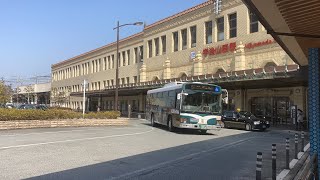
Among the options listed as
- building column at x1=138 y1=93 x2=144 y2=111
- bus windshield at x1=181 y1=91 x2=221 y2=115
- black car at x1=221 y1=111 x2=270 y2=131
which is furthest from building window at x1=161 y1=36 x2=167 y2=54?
bus windshield at x1=181 y1=91 x2=221 y2=115

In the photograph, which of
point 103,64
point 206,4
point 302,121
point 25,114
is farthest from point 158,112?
point 103,64

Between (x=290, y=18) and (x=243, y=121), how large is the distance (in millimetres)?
21636

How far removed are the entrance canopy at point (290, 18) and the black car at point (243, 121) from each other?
56.7ft

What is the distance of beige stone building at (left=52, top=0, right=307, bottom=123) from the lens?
3438cm

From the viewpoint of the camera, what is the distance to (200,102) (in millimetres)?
22703

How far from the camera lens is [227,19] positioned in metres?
43.1

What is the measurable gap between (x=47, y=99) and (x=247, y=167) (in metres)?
104

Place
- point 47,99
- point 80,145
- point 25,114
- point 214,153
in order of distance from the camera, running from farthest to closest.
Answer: point 47,99 → point 25,114 → point 80,145 → point 214,153

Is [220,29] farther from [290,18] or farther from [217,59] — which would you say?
[290,18]

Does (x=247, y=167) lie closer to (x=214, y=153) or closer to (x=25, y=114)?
(x=214, y=153)

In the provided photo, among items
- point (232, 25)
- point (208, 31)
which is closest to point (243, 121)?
point (232, 25)

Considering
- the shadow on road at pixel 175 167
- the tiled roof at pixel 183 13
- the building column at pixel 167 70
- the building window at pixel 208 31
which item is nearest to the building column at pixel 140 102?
the building column at pixel 167 70

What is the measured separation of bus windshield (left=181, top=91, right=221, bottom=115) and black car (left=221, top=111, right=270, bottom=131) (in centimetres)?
694

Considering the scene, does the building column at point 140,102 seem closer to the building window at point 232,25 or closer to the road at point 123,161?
the building window at point 232,25
